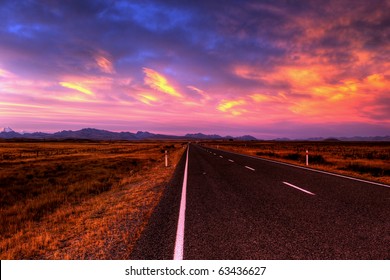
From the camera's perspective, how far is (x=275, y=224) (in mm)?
5590

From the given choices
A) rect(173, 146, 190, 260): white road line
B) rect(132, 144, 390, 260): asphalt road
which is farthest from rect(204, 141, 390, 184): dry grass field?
rect(173, 146, 190, 260): white road line

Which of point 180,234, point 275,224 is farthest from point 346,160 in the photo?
point 180,234

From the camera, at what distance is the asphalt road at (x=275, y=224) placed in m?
4.23

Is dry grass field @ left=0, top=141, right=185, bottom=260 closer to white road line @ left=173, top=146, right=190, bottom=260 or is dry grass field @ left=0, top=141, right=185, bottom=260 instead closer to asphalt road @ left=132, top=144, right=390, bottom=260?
asphalt road @ left=132, top=144, right=390, bottom=260

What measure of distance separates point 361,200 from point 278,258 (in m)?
4.95

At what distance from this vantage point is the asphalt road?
13.9ft

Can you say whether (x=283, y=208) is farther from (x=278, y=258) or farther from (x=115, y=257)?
(x=115, y=257)

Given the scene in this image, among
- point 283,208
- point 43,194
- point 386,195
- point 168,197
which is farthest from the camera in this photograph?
point 43,194

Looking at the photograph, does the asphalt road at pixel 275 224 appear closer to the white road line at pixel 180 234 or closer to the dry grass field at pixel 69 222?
the white road line at pixel 180 234

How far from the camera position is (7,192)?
1311 centimetres

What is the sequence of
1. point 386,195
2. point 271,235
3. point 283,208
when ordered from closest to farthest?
point 271,235 → point 283,208 → point 386,195

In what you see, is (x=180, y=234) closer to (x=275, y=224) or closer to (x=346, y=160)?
(x=275, y=224)

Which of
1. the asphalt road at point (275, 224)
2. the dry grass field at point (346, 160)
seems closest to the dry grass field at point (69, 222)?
the asphalt road at point (275, 224)
